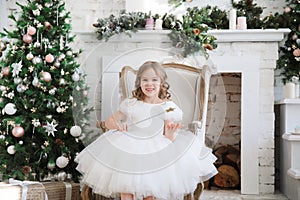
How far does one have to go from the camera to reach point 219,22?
14.6 feet

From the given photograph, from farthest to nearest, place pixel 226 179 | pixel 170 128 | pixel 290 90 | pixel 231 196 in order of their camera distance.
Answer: pixel 226 179 < pixel 290 90 < pixel 231 196 < pixel 170 128

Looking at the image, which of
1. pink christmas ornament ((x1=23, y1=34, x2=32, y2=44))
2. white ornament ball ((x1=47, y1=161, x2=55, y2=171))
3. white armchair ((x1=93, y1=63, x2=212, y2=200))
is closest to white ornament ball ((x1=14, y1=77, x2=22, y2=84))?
pink christmas ornament ((x1=23, y1=34, x2=32, y2=44))

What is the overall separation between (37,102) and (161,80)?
52.3 inches

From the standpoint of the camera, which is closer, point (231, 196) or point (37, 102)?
point (37, 102)

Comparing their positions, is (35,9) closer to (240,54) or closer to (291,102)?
(240,54)

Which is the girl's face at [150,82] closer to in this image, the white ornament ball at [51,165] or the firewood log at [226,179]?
the white ornament ball at [51,165]

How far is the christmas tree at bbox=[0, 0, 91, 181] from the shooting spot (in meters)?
3.83

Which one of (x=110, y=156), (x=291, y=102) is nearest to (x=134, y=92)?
(x=110, y=156)

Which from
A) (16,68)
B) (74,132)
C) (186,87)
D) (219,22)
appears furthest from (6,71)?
(219,22)

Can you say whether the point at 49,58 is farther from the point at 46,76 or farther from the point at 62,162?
the point at 62,162

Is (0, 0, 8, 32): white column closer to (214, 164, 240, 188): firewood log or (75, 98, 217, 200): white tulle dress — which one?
(75, 98, 217, 200): white tulle dress

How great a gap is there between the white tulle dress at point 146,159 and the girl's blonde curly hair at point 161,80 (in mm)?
55

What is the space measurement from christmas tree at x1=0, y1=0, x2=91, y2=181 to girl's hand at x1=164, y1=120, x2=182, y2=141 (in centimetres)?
107

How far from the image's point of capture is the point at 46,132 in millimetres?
3861
